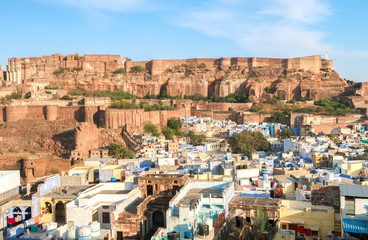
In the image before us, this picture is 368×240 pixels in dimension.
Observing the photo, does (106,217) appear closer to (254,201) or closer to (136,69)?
(254,201)

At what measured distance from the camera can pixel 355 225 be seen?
9180mm

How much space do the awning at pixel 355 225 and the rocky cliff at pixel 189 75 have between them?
3334cm

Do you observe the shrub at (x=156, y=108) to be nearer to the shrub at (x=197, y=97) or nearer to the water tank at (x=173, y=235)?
the shrub at (x=197, y=97)

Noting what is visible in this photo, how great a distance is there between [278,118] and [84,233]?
30663 mm

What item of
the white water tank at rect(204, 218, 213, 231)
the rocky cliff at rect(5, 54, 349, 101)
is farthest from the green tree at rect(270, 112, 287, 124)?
the white water tank at rect(204, 218, 213, 231)

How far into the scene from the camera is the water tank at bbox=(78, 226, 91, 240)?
8.43 meters

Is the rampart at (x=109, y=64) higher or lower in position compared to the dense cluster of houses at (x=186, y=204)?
higher

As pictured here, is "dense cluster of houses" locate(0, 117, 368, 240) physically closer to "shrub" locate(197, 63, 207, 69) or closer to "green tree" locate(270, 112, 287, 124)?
"green tree" locate(270, 112, 287, 124)

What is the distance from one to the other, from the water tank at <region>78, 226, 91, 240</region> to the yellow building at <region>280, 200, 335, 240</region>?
15.4 feet

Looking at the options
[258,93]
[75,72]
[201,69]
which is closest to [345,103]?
[258,93]

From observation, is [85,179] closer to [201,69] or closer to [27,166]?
[27,166]

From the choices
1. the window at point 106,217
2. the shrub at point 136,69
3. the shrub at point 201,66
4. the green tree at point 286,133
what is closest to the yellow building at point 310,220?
the window at point 106,217

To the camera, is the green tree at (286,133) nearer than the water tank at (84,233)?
No

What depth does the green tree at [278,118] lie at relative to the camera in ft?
121
